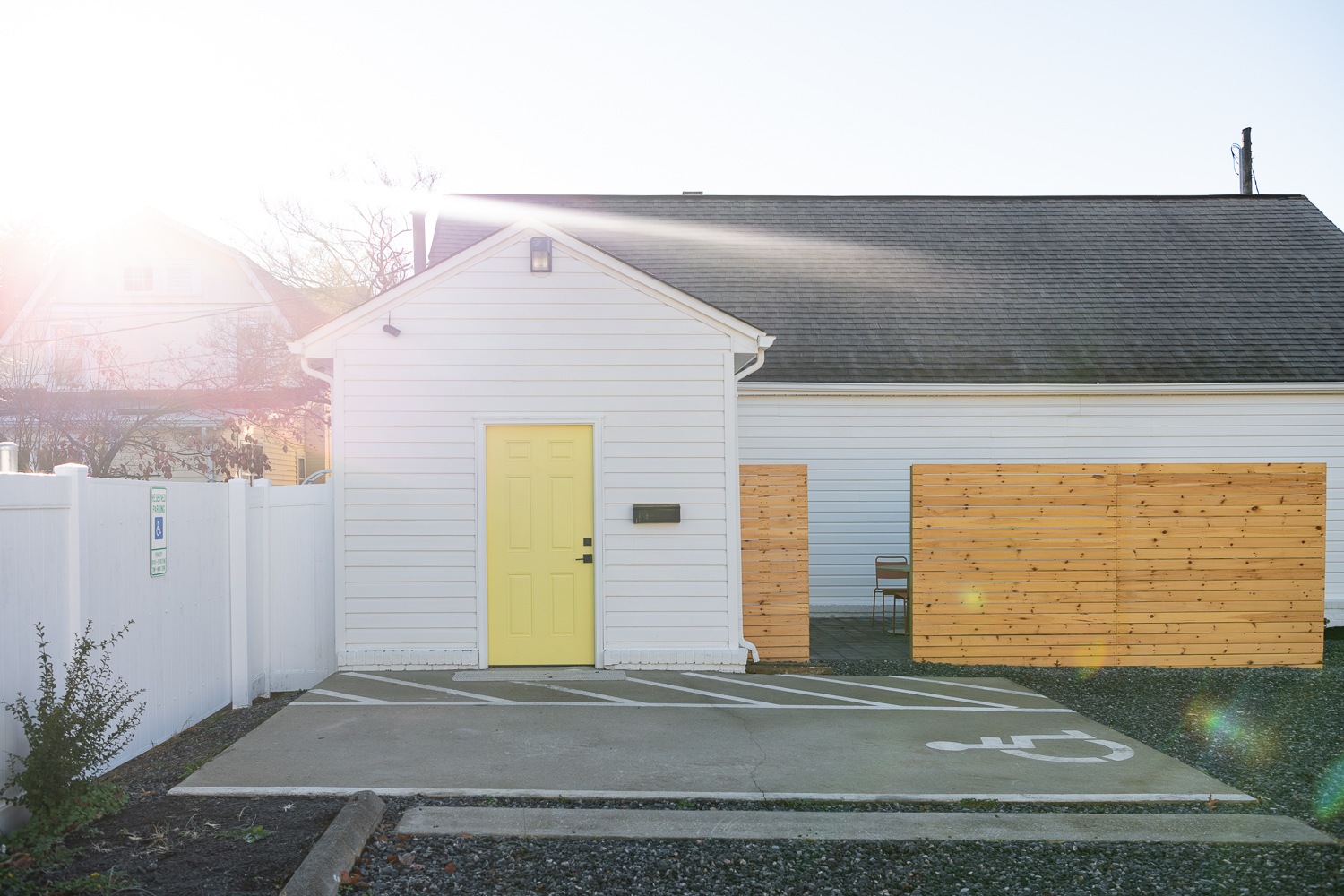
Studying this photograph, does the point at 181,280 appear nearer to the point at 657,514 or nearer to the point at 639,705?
the point at 657,514

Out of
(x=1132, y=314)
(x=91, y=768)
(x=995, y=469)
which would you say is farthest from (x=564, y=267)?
(x=1132, y=314)

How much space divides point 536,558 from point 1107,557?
5638 mm

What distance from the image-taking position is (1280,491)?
8.88 metres

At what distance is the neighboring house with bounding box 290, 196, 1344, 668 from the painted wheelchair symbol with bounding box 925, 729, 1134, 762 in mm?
2629

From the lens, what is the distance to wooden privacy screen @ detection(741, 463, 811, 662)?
Result: 348 inches

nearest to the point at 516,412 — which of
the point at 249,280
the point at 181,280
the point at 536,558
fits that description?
the point at 536,558

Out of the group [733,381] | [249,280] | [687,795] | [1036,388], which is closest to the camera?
[687,795]

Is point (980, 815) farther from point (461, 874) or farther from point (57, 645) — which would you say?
point (57, 645)

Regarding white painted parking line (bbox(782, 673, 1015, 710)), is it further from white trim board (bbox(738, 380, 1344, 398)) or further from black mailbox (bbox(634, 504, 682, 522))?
white trim board (bbox(738, 380, 1344, 398))

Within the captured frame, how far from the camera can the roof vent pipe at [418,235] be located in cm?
1756

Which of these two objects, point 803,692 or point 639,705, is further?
point 803,692

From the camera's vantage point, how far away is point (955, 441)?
12398 millimetres

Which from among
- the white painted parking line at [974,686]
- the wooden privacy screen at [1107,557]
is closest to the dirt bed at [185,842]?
the white painted parking line at [974,686]

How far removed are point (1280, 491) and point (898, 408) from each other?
469 centimetres
